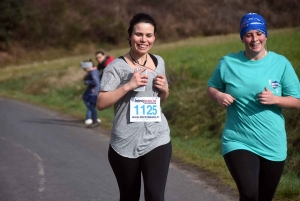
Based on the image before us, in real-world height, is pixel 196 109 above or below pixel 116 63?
below

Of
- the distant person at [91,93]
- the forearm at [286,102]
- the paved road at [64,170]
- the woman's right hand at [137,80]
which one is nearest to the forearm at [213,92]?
the forearm at [286,102]

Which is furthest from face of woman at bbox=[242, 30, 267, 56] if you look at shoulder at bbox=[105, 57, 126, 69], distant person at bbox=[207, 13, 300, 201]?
shoulder at bbox=[105, 57, 126, 69]

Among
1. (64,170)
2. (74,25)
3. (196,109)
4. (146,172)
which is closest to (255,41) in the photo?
(146,172)

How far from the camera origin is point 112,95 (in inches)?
195

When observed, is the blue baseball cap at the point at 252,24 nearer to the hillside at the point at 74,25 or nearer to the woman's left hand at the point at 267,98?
the woman's left hand at the point at 267,98

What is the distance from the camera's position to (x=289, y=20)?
16.1 m

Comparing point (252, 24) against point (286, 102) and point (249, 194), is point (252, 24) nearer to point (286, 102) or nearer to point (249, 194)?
point (286, 102)

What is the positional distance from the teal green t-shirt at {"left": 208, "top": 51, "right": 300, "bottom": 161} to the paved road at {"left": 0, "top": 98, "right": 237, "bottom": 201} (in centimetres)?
283

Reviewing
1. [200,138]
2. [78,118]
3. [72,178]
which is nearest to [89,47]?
[78,118]

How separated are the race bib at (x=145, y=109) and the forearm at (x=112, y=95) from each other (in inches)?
5.8

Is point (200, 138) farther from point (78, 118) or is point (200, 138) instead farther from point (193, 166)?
point (78, 118)

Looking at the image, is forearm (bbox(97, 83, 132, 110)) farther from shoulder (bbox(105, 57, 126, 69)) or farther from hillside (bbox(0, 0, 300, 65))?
hillside (bbox(0, 0, 300, 65))

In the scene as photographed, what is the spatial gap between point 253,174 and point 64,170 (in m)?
5.54

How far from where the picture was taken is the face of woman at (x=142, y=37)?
5059 millimetres
